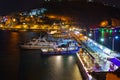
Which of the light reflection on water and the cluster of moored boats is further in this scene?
the light reflection on water

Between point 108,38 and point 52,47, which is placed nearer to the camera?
point 52,47

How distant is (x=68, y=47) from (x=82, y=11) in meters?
27.7

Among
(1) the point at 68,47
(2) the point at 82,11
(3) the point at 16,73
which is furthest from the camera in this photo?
(2) the point at 82,11

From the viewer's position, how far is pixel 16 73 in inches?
366

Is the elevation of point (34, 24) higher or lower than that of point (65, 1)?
lower

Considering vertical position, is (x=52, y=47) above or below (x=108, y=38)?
above

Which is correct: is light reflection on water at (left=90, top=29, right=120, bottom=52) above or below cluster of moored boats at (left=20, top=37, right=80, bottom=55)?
below

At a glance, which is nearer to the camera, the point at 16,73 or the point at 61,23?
the point at 16,73

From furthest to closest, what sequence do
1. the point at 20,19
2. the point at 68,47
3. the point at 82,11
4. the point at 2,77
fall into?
the point at 82,11 < the point at 20,19 < the point at 68,47 < the point at 2,77

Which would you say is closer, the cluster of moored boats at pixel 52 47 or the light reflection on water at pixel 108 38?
the cluster of moored boats at pixel 52 47

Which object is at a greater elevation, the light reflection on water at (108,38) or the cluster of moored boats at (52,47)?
the cluster of moored boats at (52,47)

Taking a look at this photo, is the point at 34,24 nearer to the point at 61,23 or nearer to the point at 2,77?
the point at 61,23

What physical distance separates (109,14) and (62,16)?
7.02 metres

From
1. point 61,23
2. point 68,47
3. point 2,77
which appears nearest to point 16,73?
point 2,77
